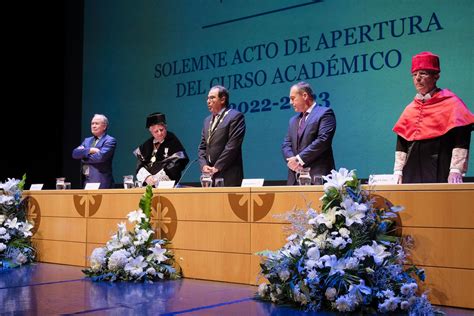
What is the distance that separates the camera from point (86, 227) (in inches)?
185

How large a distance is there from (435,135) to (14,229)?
11.1ft

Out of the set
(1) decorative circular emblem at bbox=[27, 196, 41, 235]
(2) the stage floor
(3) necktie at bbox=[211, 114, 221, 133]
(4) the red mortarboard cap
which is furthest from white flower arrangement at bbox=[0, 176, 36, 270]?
(4) the red mortarboard cap

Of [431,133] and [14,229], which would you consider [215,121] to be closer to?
[431,133]

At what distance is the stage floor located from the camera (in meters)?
2.88

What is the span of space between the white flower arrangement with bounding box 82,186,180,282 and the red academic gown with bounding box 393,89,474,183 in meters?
1.61

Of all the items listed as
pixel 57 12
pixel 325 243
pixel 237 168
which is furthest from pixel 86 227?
pixel 57 12

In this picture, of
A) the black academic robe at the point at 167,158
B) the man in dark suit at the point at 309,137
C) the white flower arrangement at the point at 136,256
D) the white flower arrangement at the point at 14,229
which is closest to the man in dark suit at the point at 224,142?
the black academic robe at the point at 167,158

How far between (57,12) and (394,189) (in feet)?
19.6

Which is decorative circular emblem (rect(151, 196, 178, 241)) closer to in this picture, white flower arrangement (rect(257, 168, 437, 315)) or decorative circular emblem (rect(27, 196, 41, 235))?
white flower arrangement (rect(257, 168, 437, 315))

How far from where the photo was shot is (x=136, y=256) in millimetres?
3994

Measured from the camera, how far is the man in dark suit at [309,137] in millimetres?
4109

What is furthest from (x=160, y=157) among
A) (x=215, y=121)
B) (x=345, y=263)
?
(x=345, y=263)

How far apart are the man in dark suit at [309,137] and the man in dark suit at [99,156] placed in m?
1.74

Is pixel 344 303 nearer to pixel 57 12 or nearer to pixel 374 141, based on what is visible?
pixel 374 141
